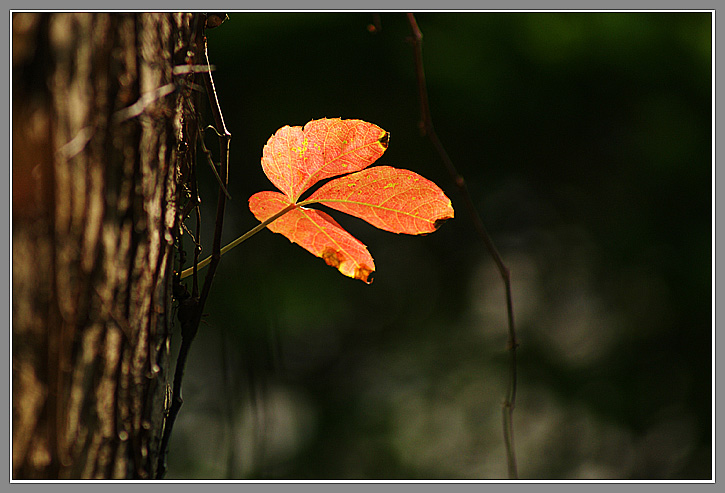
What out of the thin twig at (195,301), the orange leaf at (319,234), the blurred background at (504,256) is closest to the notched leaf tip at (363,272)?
the orange leaf at (319,234)

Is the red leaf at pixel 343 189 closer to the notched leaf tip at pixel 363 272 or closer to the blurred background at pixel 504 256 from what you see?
the notched leaf tip at pixel 363 272

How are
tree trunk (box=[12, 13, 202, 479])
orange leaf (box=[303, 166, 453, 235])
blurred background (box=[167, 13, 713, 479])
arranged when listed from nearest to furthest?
tree trunk (box=[12, 13, 202, 479]) < orange leaf (box=[303, 166, 453, 235]) < blurred background (box=[167, 13, 713, 479])

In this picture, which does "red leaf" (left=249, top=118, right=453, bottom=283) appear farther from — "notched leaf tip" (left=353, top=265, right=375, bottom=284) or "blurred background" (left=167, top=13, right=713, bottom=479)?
"blurred background" (left=167, top=13, right=713, bottom=479)

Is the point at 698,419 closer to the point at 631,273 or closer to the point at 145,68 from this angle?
the point at 631,273

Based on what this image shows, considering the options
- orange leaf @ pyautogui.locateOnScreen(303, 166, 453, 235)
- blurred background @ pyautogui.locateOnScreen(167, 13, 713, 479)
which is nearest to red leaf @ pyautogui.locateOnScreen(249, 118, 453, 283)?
orange leaf @ pyautogui.locateOnScreen(303, 166, 453, 235)

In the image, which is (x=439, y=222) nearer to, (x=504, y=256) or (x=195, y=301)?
(x=195, y=301)

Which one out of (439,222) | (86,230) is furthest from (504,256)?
(86,230)

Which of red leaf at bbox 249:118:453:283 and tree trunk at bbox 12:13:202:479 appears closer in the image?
tree trunk at bbox 12:13:202:479

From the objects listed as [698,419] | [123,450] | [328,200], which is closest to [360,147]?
[328,200]
